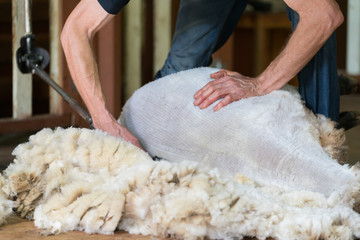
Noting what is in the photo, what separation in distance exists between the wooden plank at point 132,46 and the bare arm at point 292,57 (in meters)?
2.31

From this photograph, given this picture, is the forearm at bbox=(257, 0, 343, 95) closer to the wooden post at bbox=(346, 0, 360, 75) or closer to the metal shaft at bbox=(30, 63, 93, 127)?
the metal shaft at bbox=(30, 63, 93, 127)

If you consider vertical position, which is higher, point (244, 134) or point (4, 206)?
point (244, 134)

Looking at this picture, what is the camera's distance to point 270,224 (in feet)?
4.55

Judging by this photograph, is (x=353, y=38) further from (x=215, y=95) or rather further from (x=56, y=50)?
(x=215, y=95)

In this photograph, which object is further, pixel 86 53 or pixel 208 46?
pixel 208 46

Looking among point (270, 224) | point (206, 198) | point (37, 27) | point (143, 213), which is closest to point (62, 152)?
point (143, 213)

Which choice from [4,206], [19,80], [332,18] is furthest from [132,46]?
[4,206]

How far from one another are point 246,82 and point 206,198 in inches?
19.8

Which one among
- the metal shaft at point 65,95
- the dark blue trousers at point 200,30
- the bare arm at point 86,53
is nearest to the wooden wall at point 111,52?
the metal shaft at point 65,95

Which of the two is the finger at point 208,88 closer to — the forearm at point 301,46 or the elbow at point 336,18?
the forearm at point 301,46

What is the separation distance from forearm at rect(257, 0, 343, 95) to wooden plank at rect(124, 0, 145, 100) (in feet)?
7.71

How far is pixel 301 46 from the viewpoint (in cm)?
173

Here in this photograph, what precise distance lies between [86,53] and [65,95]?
1.26 feet

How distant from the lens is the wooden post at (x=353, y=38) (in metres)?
4.85
